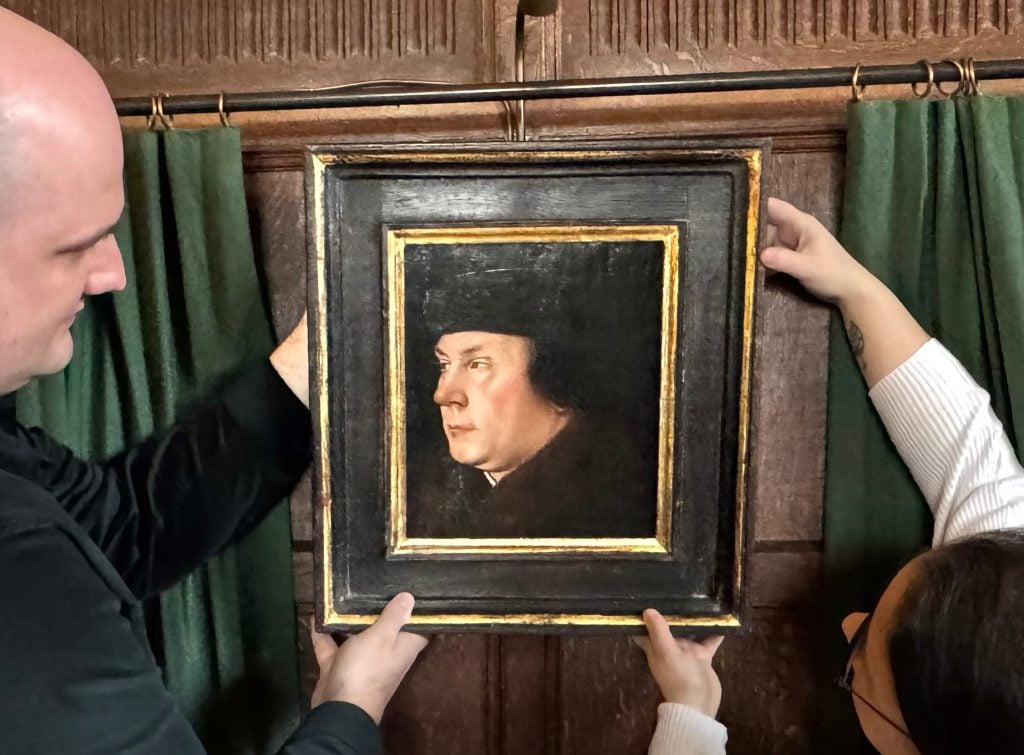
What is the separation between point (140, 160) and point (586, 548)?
2.11 ft

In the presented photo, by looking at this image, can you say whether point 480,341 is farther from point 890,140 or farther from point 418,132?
point 890,140

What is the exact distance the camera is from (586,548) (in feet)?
2.36

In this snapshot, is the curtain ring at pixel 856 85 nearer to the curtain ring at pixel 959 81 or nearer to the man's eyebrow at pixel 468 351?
the curtain ring at pixel 959 81

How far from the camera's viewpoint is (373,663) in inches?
28.1

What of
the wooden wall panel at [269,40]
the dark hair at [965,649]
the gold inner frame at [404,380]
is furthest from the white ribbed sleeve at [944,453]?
the wooden wall panel at [269,40]

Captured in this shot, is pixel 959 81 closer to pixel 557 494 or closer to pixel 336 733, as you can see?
pixel 557 494

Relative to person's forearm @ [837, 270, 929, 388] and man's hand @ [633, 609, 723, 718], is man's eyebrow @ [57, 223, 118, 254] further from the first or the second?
person's forearm @ [837, 270, 929, 388]

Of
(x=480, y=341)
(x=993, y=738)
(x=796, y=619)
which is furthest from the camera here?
(x=796, y=619)

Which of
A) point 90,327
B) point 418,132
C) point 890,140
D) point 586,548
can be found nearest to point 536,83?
A: point 418,132

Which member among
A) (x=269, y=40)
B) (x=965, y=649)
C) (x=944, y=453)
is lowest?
(x=965, y=649)

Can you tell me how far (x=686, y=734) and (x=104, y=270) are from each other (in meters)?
0.70

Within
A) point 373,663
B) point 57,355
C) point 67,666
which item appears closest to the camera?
point 67,666

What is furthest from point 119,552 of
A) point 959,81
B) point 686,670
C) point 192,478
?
point 959,81

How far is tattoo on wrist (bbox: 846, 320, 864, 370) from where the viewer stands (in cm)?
78
